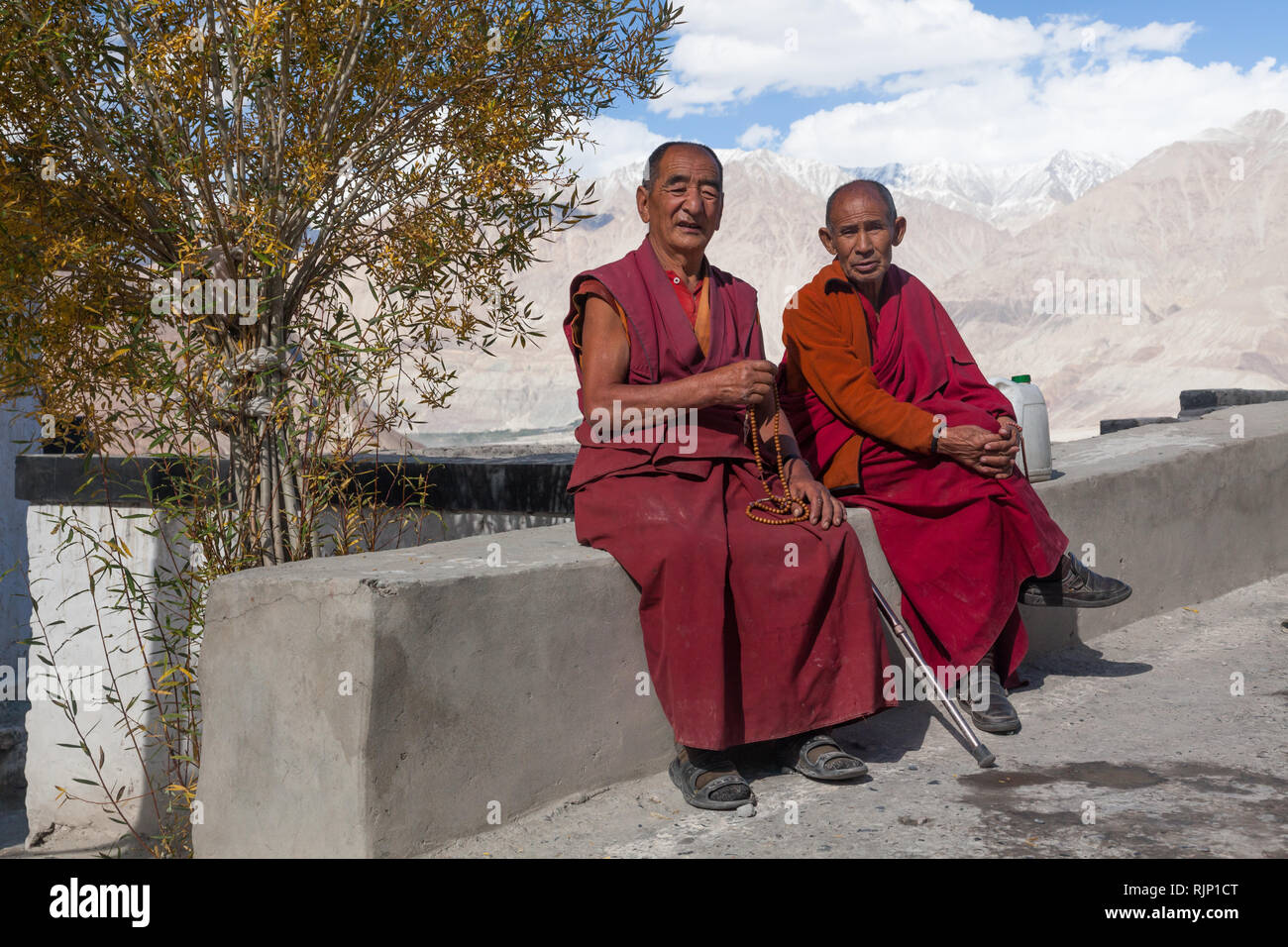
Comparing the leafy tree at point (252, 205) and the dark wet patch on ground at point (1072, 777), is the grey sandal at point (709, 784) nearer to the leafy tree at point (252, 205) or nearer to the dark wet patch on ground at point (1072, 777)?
the dark wet patch on ground at point (1072, 777)

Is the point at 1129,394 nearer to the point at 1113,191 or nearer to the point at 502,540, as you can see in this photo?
the point at 1113,191

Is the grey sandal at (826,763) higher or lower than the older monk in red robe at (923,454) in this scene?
lower

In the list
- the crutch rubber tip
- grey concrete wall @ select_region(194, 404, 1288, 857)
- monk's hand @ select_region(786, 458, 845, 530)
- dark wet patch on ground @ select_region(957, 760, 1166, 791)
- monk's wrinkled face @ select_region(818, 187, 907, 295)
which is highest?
monk's wrinkled face @ select_region(818, 187, 907, 295)

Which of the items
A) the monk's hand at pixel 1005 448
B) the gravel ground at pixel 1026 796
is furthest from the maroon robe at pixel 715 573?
the monk's hand at pixel 1005 448

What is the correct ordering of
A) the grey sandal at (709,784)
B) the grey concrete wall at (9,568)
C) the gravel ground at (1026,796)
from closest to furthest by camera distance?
1. the gravel ground at (1026,796)
2. the grey sandal at (709,784)
3. the grey concrete wall at (9,568)

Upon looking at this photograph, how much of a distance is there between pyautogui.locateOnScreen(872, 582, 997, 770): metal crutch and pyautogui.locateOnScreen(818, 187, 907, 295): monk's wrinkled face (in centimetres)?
109

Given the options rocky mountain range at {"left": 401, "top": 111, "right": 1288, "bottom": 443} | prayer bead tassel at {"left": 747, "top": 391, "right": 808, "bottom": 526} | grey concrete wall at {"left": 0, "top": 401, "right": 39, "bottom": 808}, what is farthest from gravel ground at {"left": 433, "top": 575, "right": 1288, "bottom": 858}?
rocky mountain range at {"left": 401, "top": 111, "right": 1288, "bottom": 443}

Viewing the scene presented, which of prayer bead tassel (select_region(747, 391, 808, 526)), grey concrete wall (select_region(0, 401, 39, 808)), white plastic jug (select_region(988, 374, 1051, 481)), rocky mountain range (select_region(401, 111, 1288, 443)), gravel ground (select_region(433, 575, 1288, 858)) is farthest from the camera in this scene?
rocky mountain range (select_region(401, 111, 1288, 443))

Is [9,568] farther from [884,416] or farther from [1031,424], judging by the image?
[1031,424]

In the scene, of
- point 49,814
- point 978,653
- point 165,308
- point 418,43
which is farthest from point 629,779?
point 49,814

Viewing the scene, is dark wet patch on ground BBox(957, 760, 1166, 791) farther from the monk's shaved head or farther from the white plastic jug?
the monk's shaved head

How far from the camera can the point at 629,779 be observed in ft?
10.9

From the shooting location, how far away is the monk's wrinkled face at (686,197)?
353cm

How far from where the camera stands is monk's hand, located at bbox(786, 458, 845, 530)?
11.2ft
